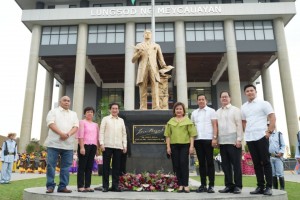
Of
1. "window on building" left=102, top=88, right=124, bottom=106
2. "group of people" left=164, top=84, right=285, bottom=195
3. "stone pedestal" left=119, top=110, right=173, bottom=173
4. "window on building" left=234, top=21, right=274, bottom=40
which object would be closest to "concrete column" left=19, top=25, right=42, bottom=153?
"window on building" left=102, top=88, right=124, bottom=106

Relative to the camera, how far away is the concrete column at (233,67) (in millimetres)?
31594

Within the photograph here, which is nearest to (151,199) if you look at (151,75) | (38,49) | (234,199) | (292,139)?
(234,199)

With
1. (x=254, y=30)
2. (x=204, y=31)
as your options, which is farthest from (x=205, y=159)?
(x=254, y=30)

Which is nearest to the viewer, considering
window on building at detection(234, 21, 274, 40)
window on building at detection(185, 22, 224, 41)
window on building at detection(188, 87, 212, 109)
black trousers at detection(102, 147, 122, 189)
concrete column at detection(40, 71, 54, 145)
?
black trousers at detection(102, 147, 122, 189)

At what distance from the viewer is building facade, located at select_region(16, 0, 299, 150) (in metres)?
31.8

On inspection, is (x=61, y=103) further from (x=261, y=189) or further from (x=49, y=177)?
(x=261, y=189)

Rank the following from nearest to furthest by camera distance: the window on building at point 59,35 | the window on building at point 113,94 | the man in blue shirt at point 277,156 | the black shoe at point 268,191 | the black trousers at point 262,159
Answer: the black shoe at point 268,191, the black trousers at point 262,159, the man in blue shirt at point 277,156, the window on building at point 59,35, the window on building at point 113,94

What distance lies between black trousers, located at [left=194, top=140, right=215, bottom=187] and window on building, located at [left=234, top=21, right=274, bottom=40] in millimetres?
30429

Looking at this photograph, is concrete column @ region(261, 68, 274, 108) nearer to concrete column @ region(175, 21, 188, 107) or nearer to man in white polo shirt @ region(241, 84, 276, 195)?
concrete column @ region(175, 21, 188, 107)

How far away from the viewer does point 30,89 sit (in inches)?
1304

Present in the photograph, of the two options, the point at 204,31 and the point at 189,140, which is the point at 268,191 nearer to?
the point at 189,140

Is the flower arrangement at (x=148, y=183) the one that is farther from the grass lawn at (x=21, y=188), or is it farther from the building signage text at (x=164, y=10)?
the building signage text at (x=164, y=10)

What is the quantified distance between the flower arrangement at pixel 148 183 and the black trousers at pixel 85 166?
77 cm

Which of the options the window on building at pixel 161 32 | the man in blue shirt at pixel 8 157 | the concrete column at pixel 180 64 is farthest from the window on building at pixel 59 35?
the man in blue shirt at pixel 8 157
